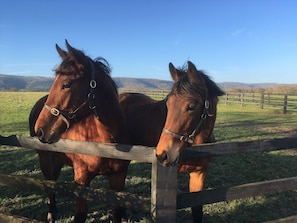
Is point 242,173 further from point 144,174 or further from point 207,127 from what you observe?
point 207,127

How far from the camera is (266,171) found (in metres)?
6.62

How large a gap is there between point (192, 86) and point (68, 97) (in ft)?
4.48

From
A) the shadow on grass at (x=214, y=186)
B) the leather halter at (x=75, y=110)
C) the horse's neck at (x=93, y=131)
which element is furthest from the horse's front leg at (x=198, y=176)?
the leather halter at (x=75, y=110)

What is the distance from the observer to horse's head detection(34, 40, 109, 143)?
289cm

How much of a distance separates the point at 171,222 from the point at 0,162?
6474mm

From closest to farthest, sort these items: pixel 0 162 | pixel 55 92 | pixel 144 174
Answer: pixel 55 92, pixel 144 174, pixel 0 162

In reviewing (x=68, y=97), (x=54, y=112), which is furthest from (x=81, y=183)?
(x=68, y=97)

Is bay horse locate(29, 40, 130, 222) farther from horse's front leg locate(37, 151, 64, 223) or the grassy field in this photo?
the grassy field

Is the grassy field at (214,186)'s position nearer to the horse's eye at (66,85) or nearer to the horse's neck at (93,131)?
the horse's neck at (93,131)

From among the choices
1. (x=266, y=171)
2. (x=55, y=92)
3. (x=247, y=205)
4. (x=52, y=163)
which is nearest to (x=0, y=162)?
(x=52, y=163)

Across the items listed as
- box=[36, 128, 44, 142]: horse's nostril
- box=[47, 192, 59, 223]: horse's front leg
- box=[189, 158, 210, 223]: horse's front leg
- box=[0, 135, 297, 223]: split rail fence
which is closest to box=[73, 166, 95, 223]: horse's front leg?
box=[0, 135, 297, 223]: split rail fence

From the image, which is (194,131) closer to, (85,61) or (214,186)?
(85,61)

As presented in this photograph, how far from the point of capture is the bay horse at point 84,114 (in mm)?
2953

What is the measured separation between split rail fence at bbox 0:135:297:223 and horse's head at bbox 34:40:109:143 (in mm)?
215
